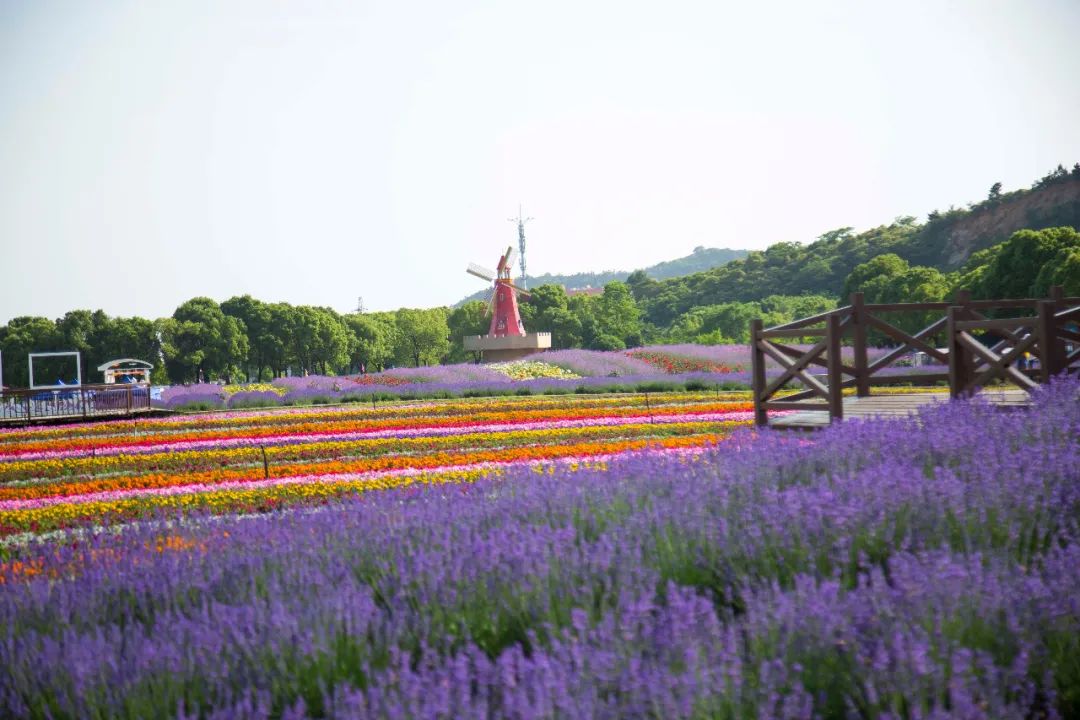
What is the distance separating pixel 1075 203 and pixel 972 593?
75131 millimetres

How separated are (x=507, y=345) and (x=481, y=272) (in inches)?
273

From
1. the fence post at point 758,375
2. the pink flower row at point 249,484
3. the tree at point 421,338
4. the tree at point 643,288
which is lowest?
the pink flower row at point 249,484

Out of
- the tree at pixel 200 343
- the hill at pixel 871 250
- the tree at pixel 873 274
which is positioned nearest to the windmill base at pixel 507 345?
the tree at pixel 873 274

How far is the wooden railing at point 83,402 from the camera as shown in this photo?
2562cm

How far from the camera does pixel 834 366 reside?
10.2 m

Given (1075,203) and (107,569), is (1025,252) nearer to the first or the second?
(1075,203)

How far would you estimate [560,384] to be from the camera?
2814 cm

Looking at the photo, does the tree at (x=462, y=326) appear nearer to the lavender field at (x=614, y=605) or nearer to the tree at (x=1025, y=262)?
the tree at (x=1025, y=262)

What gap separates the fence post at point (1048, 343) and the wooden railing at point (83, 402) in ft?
72.5

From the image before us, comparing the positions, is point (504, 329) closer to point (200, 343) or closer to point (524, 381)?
point (524, 381)

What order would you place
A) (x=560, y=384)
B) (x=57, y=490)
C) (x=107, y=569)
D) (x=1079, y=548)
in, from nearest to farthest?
1. (x=1079, y=548)
2. (x=107, y=569)
3. (x=57, y=490)
4. (x=560, y=384)

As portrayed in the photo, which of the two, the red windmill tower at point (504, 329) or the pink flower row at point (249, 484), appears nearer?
the pink flower row at point (249, 484)

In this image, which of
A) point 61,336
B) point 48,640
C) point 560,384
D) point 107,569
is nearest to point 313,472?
point 107,569

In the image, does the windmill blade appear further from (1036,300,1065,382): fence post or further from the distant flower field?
(1036,300,1065,382): fence post
